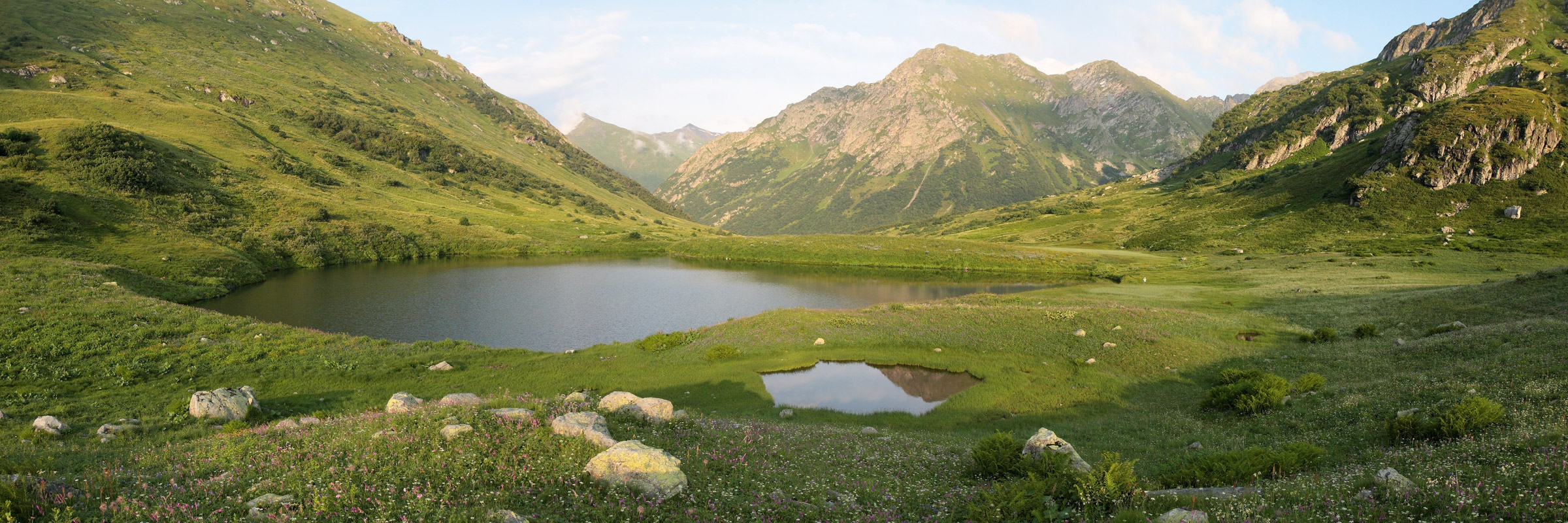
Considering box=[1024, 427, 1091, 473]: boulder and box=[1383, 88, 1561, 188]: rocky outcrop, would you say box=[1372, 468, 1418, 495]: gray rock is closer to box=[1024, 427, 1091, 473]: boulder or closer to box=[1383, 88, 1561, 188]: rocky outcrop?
box=[1024, 427, 1091, 473]: boulder

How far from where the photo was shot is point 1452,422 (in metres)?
11.3

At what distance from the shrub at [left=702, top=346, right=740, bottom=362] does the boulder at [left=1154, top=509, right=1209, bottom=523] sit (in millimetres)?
26451

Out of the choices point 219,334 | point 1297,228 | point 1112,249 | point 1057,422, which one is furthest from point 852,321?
point 1297,228

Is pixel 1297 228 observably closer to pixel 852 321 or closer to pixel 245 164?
pixel 852 321

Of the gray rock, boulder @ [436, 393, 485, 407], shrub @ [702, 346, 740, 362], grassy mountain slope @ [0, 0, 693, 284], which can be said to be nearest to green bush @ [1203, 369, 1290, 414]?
the gray rock

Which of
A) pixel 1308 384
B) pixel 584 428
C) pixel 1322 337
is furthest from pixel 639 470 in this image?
pixel 1322 337

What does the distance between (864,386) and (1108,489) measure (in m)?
19.7

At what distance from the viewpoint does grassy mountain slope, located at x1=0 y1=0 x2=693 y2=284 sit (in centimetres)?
6203

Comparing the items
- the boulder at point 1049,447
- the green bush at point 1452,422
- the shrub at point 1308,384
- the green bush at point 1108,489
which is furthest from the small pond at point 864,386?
the green bush at point 1452,422

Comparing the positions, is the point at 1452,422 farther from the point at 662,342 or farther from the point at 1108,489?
the point at 662,342

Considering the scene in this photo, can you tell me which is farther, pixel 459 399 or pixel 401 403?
pixel 459 399

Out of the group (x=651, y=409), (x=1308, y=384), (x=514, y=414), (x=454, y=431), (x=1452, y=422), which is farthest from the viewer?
(x=1308, y=384)

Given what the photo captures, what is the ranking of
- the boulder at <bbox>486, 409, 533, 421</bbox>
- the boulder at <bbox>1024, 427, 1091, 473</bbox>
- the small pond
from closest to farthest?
the boulder at <bbox>486, 409, 533, 421</bbox> → the boulder at <bbox>1024, 427, 1091, 473</bbox> → the small pond

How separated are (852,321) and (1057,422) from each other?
20.4 meters
